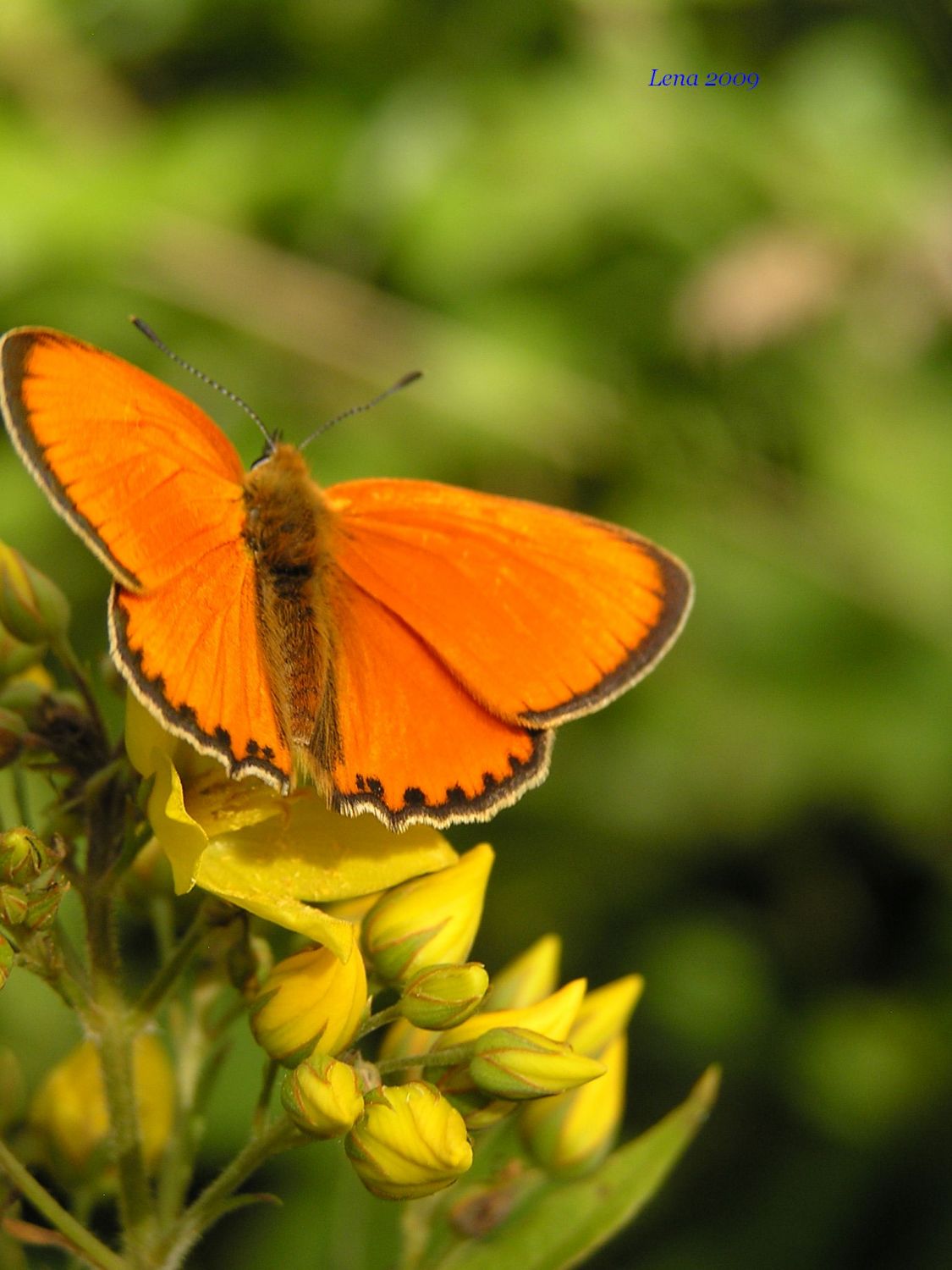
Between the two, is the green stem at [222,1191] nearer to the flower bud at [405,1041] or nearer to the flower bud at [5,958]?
the flower bud at [405,1041]

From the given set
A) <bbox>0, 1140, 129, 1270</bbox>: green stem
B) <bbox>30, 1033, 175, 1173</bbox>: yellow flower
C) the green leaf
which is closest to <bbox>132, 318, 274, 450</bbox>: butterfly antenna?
<bbox>30, 1033, 175, 1173</bbox>: yellow flower

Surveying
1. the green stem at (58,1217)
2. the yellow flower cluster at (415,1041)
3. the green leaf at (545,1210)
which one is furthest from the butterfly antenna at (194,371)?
the green leaf at (545,1210)

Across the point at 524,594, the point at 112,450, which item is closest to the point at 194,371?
the point at 112,450

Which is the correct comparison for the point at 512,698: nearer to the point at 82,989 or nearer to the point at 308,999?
the point at 308,999

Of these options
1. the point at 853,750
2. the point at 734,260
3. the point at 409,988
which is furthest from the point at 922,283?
the point at 409,988

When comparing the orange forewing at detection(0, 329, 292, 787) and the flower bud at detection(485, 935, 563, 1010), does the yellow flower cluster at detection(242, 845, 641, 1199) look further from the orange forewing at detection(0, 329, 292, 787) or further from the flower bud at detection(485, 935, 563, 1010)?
the orange forewing at detection(0, 329, 292, 787)

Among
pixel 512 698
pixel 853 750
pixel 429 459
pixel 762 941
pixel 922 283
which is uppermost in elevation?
pixel 922 283
